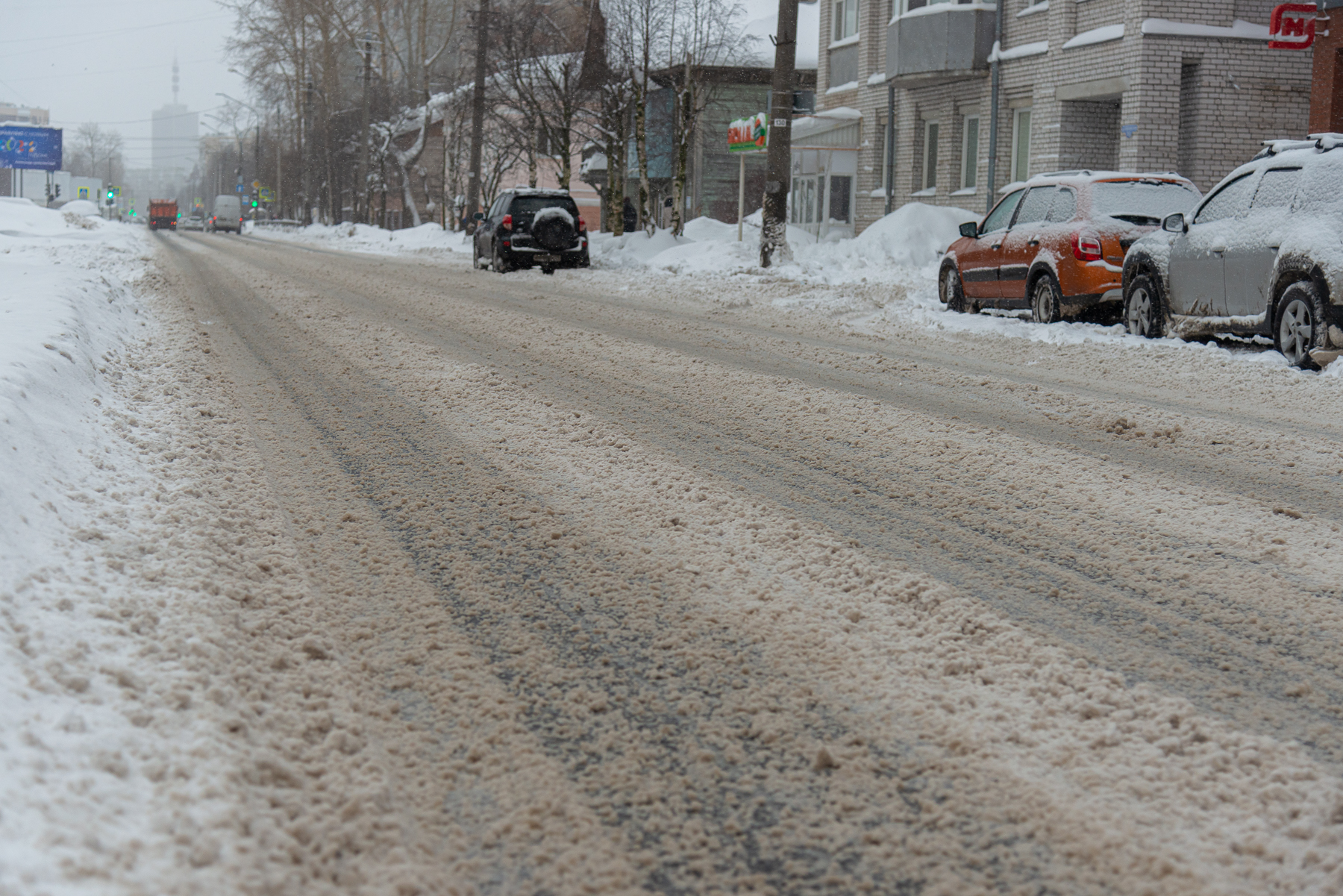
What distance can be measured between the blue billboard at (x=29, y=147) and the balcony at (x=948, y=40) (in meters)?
71.9

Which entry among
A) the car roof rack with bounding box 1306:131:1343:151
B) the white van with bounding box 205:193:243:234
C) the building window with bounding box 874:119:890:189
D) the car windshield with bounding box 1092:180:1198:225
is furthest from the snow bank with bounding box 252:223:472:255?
the car roof rack with bounding box 1306:131:1343:151

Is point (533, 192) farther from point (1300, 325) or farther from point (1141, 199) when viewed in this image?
point (1300, 325)

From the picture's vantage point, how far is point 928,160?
2919 centimetres

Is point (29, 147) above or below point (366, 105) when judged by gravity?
above

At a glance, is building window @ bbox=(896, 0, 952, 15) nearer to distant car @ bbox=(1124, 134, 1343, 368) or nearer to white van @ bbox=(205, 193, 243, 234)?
distant car @ bbox=(1124, 134, 1343, 368)

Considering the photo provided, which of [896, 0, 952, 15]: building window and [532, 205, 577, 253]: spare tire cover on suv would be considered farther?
[896, 0, 952, 15]: building window

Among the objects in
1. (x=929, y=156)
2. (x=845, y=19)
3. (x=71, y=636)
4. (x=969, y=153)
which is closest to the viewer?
(x=71, y=636)

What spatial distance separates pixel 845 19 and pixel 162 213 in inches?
2575

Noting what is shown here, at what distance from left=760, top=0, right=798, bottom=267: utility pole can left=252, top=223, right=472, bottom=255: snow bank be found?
52.4 feet

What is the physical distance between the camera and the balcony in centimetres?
2570

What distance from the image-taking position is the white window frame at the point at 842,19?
32344mm

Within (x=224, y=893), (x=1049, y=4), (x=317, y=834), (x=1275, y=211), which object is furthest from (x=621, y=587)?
(x=1049, y=4)

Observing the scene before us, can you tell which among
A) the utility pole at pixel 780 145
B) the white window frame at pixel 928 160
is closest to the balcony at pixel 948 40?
the white window frame at pixel 928 160

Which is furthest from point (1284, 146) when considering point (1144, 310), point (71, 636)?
point (71, 636)
